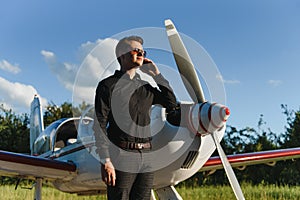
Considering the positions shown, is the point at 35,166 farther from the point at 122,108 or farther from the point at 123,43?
the point at 123,43

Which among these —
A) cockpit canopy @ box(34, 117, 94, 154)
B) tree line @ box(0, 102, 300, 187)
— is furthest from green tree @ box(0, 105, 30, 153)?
cockpit canopy @ box(34, 117, 94, 154)

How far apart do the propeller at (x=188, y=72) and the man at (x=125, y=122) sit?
32.2 inches

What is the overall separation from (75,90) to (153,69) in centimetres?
124

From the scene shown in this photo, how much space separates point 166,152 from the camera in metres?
3.87

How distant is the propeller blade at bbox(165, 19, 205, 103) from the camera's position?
3.77m

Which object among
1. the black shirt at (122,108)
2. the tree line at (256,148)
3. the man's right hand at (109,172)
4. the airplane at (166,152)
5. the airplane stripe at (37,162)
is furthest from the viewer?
the tree line at (256,148)

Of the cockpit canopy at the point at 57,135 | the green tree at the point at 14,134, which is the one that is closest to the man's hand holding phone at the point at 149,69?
the cockpit canopy at the point at 57,135

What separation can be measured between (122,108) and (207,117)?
894 mm

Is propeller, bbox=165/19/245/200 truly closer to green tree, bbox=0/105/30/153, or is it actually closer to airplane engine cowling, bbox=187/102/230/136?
airplane engine cowling, bbox=187/102/230/136

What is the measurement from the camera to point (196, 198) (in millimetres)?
8727

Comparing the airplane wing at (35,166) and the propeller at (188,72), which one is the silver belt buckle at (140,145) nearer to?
the propeller at (188,72)

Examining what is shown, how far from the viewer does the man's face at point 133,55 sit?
295 centimetres

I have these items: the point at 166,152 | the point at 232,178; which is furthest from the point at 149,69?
the point at 232,178

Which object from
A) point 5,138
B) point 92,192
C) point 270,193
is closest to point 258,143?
point 270,193
